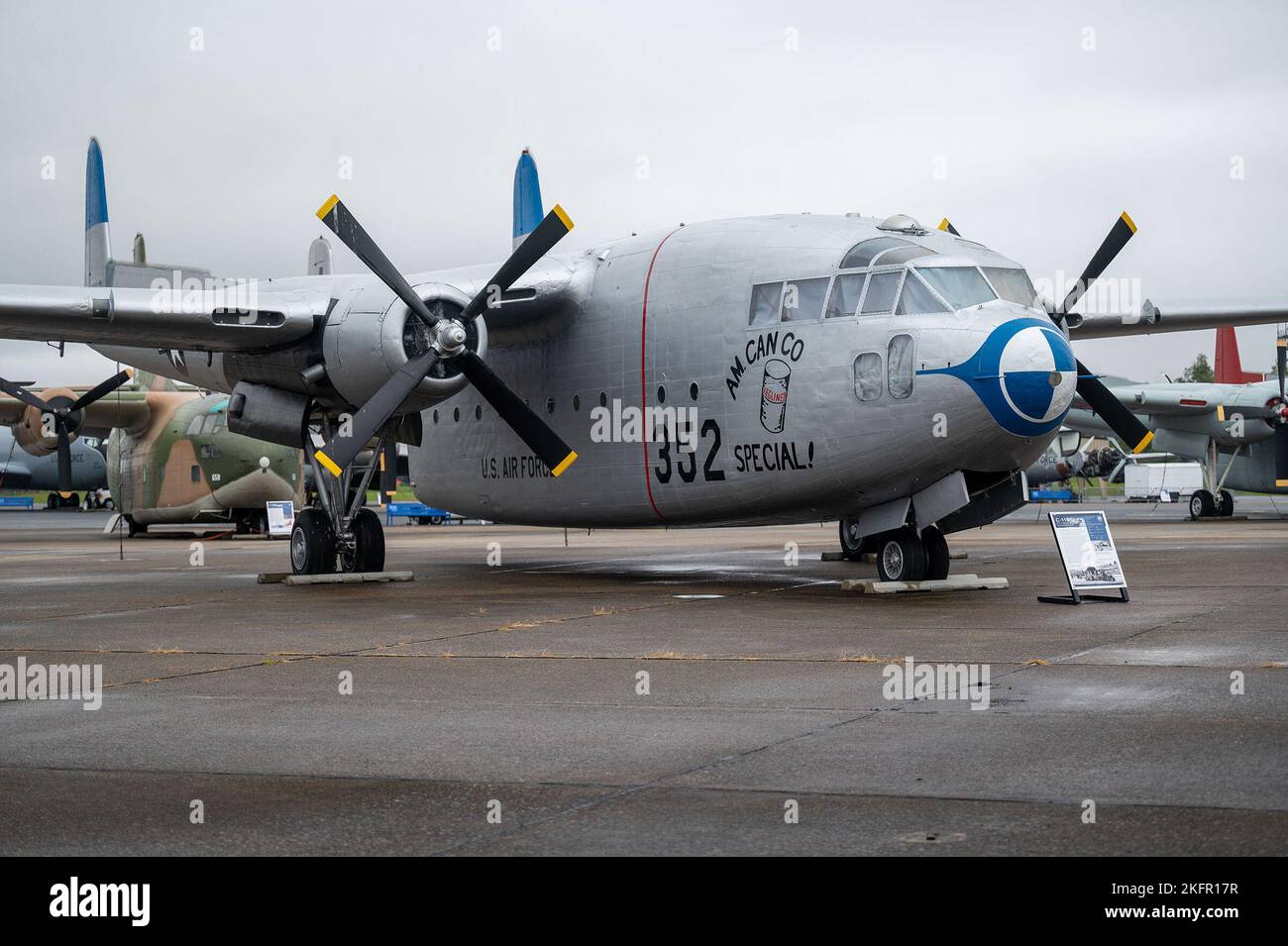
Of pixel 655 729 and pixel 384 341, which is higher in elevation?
pixel 384 341

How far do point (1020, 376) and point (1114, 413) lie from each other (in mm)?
5865

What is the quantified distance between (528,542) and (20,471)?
174 feet

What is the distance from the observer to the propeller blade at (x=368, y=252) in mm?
17578

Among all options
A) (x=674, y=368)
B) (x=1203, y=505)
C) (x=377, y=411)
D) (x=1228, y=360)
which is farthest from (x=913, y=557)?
(x=1228, y=360)

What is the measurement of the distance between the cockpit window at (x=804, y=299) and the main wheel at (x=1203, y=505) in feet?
109

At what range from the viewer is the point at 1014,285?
1592 cm

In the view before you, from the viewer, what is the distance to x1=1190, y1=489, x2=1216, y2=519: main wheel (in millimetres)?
45062

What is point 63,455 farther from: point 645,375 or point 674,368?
point 674,368

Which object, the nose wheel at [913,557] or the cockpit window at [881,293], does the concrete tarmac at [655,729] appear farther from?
the cockpit window at [881,293]

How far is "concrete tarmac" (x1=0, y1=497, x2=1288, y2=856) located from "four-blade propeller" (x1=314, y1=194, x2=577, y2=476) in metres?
2.64

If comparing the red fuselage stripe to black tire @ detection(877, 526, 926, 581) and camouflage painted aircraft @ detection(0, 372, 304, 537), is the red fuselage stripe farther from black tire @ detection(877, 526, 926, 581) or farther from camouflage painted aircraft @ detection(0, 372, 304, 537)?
camouflage painted aircraft @ detection(0, 372, 304, 537)

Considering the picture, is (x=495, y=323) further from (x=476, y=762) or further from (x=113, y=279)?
(x=476, y=762)

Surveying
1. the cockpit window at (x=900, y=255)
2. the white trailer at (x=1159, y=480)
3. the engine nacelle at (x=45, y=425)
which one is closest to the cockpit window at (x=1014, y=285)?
the cockpit window at (x=900, y=255)

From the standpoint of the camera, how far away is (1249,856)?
14.4ft
